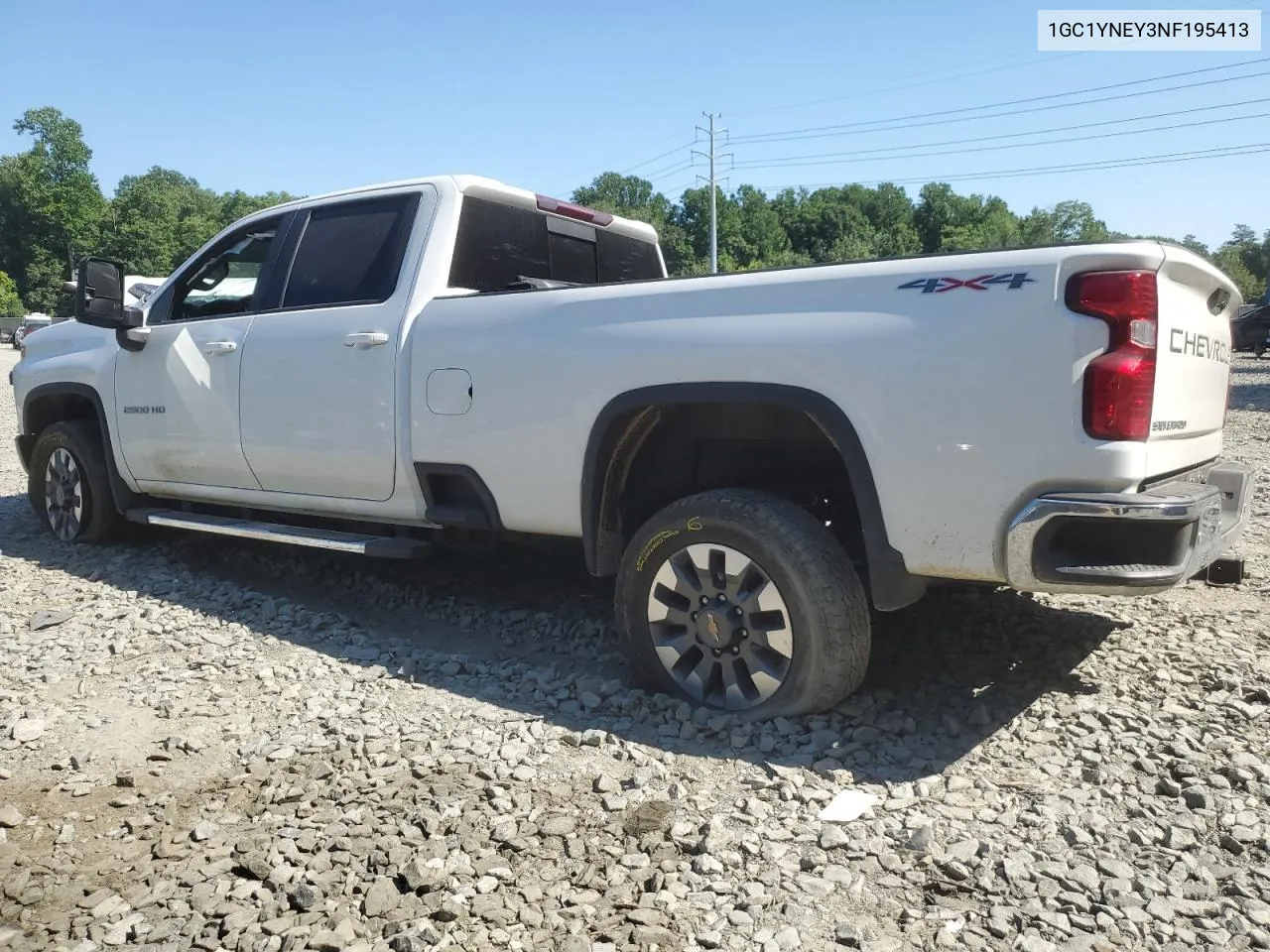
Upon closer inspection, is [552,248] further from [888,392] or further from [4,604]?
[4,604]

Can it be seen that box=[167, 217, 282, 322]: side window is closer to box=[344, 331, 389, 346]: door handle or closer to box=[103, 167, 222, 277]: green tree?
box=[344, 331, 389, 346]: door handle

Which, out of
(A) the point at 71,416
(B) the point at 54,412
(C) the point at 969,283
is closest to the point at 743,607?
(C) the point at 969,283

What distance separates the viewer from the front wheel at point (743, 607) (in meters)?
3.21

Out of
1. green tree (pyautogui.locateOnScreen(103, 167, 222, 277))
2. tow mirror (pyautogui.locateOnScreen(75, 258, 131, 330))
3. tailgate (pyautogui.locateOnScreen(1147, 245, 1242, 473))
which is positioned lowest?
tailgate (pyautogui.locateOnScreen(1147, 245, 1242, 473))

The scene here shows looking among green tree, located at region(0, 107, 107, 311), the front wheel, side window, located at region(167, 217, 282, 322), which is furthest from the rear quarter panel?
green tree, located at region(0, 107, 107, 311)

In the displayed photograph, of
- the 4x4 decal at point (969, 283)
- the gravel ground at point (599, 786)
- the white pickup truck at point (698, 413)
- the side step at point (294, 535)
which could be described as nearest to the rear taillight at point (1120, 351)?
the white pickup truck at point (698, 413)

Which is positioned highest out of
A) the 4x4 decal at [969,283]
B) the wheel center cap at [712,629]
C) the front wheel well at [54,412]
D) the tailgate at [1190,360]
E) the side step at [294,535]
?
the 4x4 decal at [969,283]

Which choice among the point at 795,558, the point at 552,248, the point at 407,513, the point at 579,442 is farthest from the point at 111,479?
the point at 795,558

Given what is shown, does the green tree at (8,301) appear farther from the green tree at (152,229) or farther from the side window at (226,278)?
the side window at (226,278)

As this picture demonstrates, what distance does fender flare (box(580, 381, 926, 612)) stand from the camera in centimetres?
305

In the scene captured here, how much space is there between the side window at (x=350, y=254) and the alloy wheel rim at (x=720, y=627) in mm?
1931

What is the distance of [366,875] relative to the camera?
8.32 ft

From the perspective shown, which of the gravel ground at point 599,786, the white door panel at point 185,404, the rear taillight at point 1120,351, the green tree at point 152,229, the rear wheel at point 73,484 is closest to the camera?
the gravel ground at point 599,786

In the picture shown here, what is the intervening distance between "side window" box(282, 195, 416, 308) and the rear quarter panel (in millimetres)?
996
